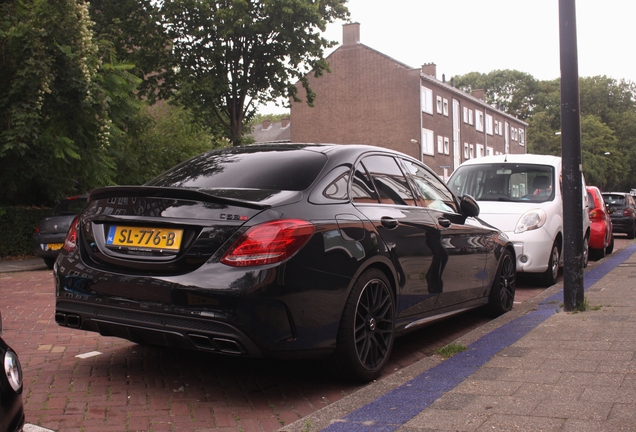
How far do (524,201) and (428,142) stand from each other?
140 ft

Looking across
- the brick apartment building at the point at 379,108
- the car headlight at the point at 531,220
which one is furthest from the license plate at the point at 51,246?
the brick apartment building at the point at 379,108

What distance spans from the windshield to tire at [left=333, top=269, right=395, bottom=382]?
5926mm

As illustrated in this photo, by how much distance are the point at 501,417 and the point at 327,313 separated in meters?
1.16

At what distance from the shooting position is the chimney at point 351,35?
5281 cm

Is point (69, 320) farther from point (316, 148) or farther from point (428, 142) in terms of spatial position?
point (428, 142)

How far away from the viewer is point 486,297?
268 inches

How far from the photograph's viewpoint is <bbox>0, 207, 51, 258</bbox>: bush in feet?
57.4

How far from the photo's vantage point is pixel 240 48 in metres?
29.4

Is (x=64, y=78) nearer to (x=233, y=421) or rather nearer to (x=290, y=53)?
(x=233, y=421)

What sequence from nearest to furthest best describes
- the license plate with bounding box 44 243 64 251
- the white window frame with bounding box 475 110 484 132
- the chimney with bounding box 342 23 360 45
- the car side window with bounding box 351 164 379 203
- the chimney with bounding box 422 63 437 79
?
the car side window with bounding box 351 164 379 203 < the license plate with bounding box 44 243 64 251 < the chimney with bounding box 342 23 360 45 < the chimney with bounding box 422 63 437 79 < the white window frame with bounding box 475 110 484 132

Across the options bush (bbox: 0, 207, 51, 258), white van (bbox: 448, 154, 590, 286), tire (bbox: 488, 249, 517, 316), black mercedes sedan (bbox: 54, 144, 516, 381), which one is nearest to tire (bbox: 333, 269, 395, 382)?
black mercedes sedan (bbox: 54, 144, 516, 381)

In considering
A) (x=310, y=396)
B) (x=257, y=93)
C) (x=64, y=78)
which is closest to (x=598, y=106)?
(x=257, y=93)

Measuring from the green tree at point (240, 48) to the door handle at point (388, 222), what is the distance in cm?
2383

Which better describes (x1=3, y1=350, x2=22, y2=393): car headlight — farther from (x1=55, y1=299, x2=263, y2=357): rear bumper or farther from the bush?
the bush
